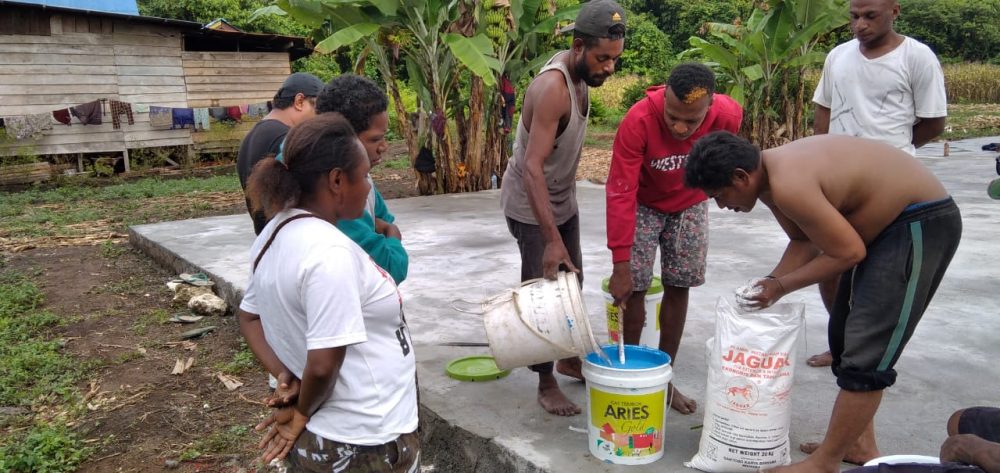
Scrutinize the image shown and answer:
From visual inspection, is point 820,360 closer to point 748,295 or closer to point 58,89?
point 748,295

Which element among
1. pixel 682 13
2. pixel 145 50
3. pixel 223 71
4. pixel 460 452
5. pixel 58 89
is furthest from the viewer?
pixel 682 13

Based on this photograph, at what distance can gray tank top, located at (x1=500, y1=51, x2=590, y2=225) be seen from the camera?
11.1ft

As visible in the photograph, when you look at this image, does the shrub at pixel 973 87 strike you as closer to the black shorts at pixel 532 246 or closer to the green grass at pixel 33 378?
the black shorts at pixel 532 246

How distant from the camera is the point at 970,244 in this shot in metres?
6.22

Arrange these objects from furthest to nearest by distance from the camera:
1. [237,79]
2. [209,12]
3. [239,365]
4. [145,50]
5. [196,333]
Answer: [209,12], [237,79], [145,50], [196,333], [239,365]

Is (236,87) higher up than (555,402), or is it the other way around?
(236,87)

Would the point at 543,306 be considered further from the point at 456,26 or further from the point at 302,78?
the point at 456,26

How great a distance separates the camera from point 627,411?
282 centimetres

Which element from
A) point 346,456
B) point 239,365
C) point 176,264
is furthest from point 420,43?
point 346,456

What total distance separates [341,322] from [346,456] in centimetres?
43

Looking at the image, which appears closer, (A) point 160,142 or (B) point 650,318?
(B) point 650,318

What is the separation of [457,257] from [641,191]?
3.23 m

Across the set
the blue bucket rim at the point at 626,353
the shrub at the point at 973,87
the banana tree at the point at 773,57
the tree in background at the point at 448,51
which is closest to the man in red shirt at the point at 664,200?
the blue bucket rim at the point at 626,353

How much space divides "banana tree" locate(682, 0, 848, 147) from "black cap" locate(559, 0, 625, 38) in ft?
29.1
